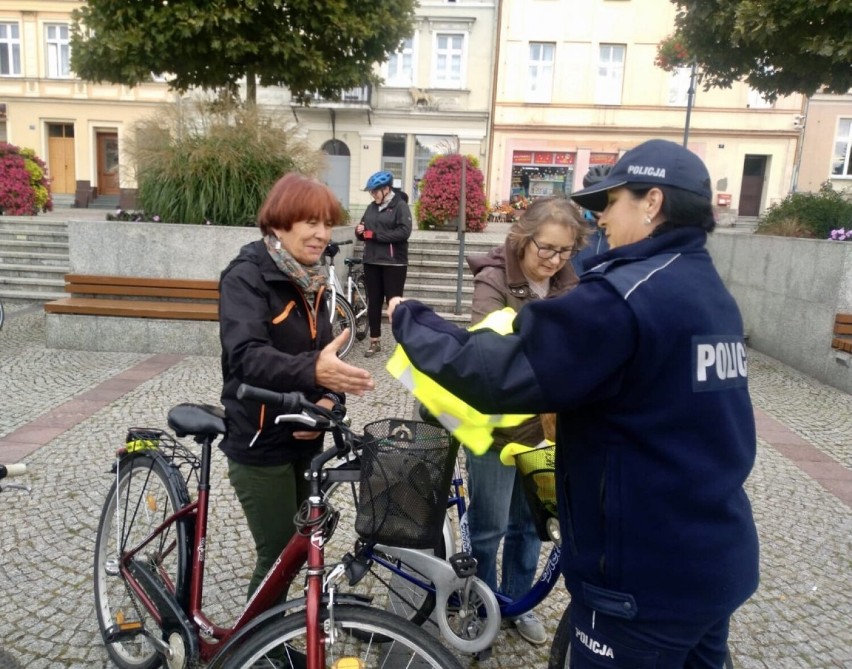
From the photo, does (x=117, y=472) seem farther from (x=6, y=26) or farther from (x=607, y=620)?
(x=6, y=26)

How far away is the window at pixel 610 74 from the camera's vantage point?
26.7 metres

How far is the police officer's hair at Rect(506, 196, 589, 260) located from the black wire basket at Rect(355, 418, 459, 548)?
38.7 inches

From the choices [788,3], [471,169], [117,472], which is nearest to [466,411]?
[117,472]

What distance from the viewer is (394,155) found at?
27344 mm

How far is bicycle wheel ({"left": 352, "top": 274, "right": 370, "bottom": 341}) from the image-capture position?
8.47m

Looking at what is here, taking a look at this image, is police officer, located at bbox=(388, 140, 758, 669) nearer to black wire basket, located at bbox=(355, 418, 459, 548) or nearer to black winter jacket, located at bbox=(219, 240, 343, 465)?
black wire basket, located at bbox=(355, 418, 459, 548)

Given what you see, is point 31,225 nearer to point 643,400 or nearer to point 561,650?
point 561,650

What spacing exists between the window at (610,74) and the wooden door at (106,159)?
791 inches

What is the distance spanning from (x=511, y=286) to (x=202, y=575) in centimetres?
155

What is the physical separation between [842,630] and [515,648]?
62.0 inches

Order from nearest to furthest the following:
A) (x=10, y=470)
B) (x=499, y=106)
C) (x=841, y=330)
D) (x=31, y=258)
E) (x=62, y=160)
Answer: (x=10, y=470)
(x=841, y=330)
(x=31, y=258)
(x=499, y=106)
(x=62, y=160)

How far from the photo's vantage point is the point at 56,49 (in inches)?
1045

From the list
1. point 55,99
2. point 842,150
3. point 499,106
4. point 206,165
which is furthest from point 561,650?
point 842,150

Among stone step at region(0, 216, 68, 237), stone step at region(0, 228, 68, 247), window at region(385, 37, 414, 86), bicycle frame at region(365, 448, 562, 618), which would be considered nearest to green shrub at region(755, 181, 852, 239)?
bicycle frame at region(365, 448, 562, 618)
